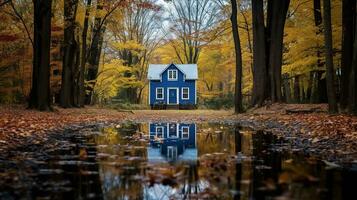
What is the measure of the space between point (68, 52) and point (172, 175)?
24.4m

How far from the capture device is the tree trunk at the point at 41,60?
61.7ft

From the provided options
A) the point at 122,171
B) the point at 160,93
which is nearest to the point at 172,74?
the point at 160,93

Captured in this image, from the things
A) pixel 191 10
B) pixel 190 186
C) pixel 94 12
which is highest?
pixel 191 10

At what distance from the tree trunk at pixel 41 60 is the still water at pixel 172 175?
1260cm

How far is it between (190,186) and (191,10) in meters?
53.8

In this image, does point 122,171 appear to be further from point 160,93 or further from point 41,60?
point 160,93

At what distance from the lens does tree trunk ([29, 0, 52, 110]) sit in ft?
61.7

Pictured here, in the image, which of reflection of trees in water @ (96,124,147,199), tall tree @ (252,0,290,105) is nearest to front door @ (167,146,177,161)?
reflection of trees in water @ (96,124,147,199)

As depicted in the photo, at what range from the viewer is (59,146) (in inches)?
297

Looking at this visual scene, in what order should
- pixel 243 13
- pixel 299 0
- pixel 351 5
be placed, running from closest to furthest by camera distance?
pixel 351 5 → pixel 299 0 → pixel 243 13

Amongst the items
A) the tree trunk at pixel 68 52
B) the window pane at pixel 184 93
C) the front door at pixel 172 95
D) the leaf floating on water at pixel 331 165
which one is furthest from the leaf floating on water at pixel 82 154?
the window pane at pixel 184 93

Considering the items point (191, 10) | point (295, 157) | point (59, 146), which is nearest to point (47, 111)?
point (59, 146)

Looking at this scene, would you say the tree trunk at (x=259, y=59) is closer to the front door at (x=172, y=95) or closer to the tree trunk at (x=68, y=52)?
the tree trunk at (x=68, y=52)

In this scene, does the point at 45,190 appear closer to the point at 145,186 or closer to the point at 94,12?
the point at 145,186
